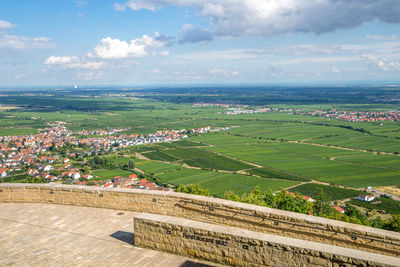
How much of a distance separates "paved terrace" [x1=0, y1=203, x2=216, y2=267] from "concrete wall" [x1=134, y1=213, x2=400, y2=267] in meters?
0.31

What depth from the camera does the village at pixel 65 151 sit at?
1602 inches

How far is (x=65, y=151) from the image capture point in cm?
6550

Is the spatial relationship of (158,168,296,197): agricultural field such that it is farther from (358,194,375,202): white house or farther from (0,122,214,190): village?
(358,194,375,202): white house

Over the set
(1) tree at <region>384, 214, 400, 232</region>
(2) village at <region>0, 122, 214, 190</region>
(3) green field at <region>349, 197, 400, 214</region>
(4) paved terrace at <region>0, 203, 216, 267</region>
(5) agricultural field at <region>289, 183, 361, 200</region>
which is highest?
(4) paved terrace at <region>0, 203, 216, 267</region>

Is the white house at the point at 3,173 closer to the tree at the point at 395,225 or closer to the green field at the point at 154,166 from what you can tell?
the green field at the point at 154,166

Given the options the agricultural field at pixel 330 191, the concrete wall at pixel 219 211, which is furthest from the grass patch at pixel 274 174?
the concrete wall at pixel 219 211

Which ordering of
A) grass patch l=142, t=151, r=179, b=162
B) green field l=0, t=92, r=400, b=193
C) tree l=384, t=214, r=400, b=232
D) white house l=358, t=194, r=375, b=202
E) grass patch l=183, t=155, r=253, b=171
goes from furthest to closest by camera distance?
grass patch l=142, t=151, r=179, b=162 < grass patch l=183, t=155, r=253, b=171 < green field l=0, t=92, r=400, b=193 < white house l=358, t=194, r=375, b=202 < tree l=384, t=214, r=400, b=232

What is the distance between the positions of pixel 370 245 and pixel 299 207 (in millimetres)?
7076

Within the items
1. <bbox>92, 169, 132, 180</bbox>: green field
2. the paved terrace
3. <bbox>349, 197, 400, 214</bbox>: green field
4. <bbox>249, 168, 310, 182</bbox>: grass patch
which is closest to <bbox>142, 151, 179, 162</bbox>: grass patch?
<bbox>92, 169, 132, 180</bbox>: green field

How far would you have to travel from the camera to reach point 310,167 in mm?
51000

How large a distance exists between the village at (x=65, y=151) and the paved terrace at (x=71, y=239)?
63.5 ft

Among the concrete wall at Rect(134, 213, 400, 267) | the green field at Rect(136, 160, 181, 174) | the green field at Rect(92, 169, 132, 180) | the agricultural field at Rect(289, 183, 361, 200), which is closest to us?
the concrete wall at Rect(134, 213, 400, 267)

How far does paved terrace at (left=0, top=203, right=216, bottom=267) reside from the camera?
7.71m

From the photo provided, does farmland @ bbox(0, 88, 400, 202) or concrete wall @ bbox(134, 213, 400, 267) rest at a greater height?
concrete wall @ bbox(134, 213, 400, 267)
